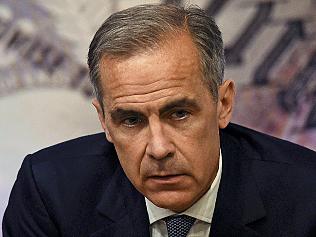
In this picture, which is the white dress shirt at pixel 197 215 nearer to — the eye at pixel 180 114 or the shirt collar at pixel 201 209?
the shirt collar at pixel 201 209

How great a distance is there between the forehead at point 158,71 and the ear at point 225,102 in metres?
0.10

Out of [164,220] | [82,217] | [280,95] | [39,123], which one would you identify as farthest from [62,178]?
[280,95]

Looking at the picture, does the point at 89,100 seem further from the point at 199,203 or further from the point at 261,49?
the point at 199,203

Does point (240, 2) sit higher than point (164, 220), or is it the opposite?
→ point (240, 2)

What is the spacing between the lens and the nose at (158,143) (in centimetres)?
114

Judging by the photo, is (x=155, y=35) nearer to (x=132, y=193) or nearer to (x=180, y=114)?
(x=180, y=114)

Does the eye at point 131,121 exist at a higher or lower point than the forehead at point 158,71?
lower

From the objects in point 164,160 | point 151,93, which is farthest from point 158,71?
point 164,160

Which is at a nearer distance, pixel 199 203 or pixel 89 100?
pixel 199 203

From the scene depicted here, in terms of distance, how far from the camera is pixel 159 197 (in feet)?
3.99

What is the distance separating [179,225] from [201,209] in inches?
2.2

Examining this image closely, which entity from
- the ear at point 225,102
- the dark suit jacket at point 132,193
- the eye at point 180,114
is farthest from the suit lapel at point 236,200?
the eye at point 180,114

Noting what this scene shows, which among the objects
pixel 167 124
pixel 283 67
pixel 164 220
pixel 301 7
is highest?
pixel 301 7

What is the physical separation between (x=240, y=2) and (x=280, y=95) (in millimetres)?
278
